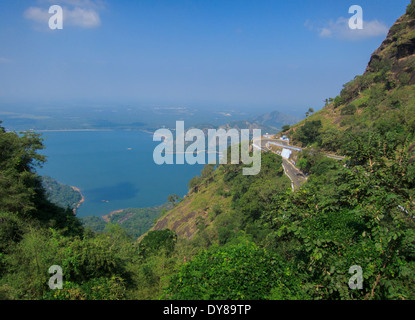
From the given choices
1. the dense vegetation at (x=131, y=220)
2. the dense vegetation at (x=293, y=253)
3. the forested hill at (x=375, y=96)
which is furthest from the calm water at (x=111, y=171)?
the dense vegetation at (x=293, y=253)

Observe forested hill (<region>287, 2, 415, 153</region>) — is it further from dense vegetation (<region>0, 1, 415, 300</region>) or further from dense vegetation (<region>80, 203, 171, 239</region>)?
dense vegetation (<region>80, 203, 171, 239</region>)

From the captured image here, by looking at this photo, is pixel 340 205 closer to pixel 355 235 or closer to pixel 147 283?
pixel 355 235

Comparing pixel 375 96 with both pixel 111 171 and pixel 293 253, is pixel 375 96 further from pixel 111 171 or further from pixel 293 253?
pixel 111 171

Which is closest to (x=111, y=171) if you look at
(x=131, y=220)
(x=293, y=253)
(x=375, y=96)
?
(x=131, y=220)

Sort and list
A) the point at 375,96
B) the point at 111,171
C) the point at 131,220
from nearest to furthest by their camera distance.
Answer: the point at 375,96, the point at 131,220, the point at 111,171

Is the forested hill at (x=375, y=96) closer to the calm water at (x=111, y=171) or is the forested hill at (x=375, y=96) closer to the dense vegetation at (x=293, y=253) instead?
the dense vegetation at (x=293, y=253)
